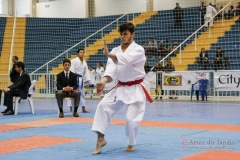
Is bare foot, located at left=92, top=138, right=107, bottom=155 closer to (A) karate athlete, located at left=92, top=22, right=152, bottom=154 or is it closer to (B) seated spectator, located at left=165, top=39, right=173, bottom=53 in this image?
(A) karate athlete, located at left=92, top=22, right=152, bottom=154

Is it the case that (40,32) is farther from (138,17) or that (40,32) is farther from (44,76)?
(44,76)

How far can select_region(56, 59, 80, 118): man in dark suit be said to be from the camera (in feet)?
36.9

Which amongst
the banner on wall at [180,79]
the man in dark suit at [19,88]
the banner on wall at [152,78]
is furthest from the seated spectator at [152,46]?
the man in dark suit at [19,88]

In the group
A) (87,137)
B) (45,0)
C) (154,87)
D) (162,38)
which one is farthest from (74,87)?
(45,0)

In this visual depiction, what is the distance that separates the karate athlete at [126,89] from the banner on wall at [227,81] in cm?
1075

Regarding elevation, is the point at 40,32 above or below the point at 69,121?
above

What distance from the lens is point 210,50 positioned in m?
20.6

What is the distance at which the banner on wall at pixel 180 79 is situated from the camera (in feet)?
55.7

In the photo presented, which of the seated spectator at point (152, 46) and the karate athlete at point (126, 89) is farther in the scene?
the seated spectator at point (152, 46)

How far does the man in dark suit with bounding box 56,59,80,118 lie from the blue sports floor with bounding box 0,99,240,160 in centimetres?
62

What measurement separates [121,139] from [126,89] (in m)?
1.35

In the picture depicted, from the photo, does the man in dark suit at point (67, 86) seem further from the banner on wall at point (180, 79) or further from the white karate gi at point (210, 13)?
the white karate gi at point (210, 13)

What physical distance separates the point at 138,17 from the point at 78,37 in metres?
3.85

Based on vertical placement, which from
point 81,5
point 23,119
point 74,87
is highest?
point 81,5
